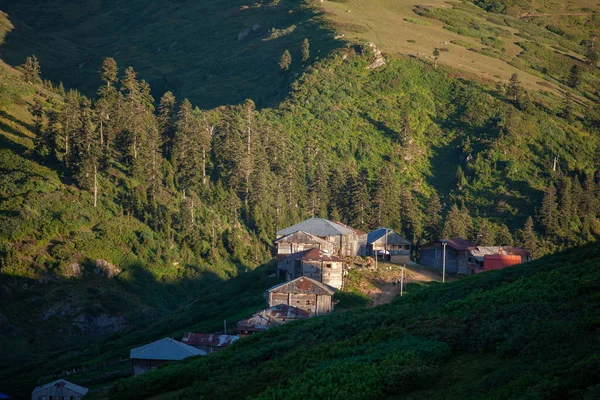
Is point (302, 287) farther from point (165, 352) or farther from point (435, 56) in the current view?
point (435, 56)

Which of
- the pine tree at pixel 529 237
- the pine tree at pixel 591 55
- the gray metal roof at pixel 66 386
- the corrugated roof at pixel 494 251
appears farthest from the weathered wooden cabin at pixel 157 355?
the pine tree at pixel 591 55

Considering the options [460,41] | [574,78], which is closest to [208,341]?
[460,41]

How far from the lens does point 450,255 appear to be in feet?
275

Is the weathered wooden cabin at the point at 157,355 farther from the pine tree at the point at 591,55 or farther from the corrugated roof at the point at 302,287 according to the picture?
the pine tree at the point at 591,55

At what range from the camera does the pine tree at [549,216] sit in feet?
356

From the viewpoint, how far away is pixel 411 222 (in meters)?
101

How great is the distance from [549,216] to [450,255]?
3091 centimetres

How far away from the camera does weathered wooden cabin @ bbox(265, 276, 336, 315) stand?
6475 cm

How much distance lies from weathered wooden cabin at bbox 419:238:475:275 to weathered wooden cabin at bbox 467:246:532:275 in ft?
2.46

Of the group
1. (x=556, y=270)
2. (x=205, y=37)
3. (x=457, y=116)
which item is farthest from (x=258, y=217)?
(x=205, y=37)

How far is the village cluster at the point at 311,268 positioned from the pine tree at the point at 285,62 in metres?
64.6

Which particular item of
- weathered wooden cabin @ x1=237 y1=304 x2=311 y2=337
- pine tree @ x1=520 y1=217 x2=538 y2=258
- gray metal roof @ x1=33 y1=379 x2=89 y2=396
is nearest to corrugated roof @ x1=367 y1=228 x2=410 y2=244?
pine tree @ x1=520 y1=217 x2=538 y2=258

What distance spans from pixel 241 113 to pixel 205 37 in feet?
252

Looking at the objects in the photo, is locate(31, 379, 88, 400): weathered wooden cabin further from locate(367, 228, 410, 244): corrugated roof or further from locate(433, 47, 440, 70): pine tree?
locate(433, 47, 440, 70): pine tree
